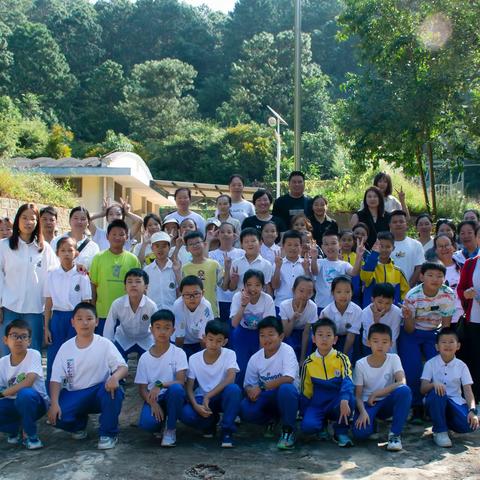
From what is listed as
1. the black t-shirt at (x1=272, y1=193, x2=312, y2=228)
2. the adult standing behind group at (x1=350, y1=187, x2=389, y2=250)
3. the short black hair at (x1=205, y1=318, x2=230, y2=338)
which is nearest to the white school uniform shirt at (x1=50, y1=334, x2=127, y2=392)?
the short black hair at (x1=205, y1=318, x2=230, y2=338)

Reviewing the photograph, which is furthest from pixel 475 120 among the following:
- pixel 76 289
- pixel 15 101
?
pixel 15 101

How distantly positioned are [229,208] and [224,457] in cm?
331

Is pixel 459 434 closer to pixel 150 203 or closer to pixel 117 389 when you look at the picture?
pixel 117 389

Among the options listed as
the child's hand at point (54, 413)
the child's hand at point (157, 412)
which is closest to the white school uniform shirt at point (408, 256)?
the child's hand at point (157, 412)

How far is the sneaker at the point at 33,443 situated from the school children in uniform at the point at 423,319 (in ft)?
9.29

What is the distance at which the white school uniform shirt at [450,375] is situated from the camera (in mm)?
5027

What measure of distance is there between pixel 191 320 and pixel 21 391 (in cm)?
148

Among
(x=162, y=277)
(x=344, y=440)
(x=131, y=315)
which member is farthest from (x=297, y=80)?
(x=344, y=440)

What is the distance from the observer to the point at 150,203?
30125 millimetres

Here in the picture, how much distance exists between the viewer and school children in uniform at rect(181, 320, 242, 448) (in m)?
4.91

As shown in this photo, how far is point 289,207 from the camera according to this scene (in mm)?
7473

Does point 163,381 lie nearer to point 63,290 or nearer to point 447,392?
point 63,290

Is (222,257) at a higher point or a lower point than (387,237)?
lower

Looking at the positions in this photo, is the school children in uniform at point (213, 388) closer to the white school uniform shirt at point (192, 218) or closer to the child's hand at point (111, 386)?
the child's hand at point (111, 386)
